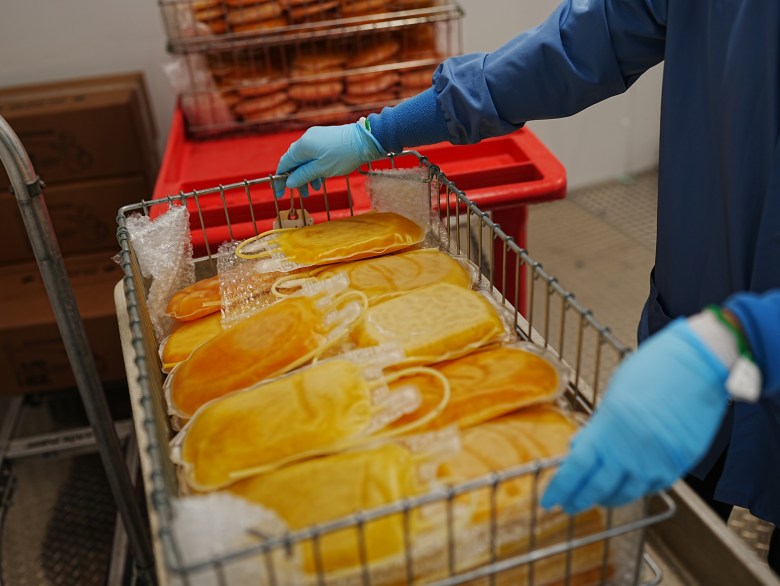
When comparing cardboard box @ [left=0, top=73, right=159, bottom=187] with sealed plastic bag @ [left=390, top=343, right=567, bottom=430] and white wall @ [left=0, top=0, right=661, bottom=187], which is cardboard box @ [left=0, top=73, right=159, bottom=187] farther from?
sealed plastic bag @ [left=390, top=343, right=567, bottom=430]

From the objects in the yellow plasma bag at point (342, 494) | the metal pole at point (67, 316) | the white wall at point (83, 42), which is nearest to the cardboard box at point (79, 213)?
the white wall at point (83, 42)

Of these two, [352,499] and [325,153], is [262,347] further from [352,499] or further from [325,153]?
[325,153]

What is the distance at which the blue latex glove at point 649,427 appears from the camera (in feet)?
1.89

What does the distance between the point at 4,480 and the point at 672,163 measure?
1.97 meters

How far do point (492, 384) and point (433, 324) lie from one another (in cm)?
12

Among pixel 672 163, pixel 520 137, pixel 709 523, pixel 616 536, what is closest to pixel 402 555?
pixel 616 536

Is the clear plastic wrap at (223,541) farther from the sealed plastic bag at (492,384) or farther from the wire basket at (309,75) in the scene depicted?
the wire basket at (309,75)

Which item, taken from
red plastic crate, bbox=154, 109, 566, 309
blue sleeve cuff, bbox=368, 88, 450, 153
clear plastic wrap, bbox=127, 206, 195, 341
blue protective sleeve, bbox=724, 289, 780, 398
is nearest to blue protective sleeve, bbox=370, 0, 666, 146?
blue sleeve cuff, bbox=368, 88, 450, 153

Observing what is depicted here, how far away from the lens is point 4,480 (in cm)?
203

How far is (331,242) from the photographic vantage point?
1.04 meters

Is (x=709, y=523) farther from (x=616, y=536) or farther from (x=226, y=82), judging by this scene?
(x=226, y=82)

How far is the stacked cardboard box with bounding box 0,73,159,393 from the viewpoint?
77.9 inches

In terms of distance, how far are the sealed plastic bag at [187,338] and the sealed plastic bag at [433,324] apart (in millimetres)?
223

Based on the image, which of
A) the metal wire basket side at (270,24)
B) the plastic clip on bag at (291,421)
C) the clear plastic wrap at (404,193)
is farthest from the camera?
the metal wire basket side at (270,24)
